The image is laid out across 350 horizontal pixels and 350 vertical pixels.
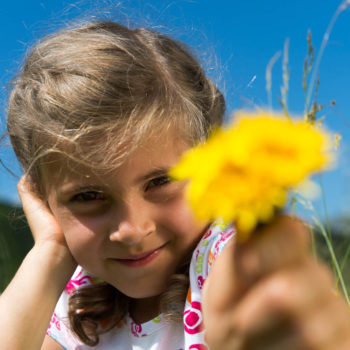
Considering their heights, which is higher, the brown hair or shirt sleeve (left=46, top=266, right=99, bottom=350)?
the brown hair

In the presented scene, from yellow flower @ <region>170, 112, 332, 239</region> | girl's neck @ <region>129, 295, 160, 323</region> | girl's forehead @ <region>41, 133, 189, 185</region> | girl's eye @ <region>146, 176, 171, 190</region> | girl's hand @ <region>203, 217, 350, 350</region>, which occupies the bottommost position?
girl's hand @ <region>203, 217, 350, 350</region>

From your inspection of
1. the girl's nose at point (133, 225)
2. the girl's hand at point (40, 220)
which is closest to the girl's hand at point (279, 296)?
the girl's nose at point (133, 225)

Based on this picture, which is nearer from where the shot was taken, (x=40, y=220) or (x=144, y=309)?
(x=144, y=309)

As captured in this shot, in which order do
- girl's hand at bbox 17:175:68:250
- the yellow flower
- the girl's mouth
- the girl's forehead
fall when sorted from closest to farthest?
the yellow flower, the girl's forehead, the girl's mouth, girl's hand at bbox 17:175:68:250

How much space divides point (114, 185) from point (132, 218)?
8 cm

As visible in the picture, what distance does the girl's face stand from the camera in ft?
3.25

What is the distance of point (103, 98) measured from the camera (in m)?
1.08

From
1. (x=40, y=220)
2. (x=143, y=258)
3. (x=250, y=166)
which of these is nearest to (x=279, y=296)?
(x=250, y=166)

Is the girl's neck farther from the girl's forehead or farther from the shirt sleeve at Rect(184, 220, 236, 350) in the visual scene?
the girl's forehead

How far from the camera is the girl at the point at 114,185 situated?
1.01 metres

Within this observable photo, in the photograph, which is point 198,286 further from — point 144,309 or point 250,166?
point 250,166

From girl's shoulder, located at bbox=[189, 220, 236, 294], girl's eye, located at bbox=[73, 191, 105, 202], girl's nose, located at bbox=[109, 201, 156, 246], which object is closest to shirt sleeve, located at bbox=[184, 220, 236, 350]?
girl's shoulder, located at bbox=[189, 220, 236, 294]

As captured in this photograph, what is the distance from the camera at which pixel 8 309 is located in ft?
4.26

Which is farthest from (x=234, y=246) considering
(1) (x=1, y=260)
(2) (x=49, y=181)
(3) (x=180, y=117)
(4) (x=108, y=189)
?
(1) (x=1, y=260)
